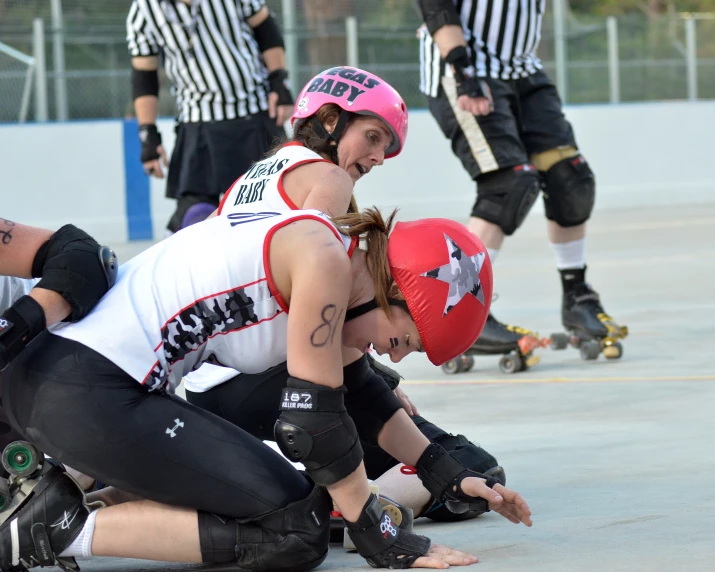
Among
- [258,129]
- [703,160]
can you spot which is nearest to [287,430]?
[258,129]

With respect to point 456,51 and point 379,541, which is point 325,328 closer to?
point 379,541

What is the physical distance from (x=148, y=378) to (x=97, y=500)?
0.35 metres

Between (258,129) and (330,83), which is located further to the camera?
(258,129)

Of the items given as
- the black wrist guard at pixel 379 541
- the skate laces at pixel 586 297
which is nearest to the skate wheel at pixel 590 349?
the skate laces at pixel 586 297

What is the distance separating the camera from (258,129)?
6699 millimetres

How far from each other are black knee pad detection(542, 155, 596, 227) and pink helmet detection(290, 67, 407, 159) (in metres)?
1.79

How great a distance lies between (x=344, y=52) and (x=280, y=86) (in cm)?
733

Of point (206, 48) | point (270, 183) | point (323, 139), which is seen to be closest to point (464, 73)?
point (206, 48)

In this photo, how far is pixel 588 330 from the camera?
5621mm

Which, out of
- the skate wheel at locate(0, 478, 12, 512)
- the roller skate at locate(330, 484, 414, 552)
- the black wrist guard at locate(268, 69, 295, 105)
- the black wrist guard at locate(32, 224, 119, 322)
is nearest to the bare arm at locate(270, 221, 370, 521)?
the roller skate at locate(330, 484, 414, 552)

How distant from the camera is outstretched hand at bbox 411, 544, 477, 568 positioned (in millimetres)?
2740

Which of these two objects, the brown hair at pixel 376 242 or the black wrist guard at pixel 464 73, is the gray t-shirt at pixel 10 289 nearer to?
the brown hair at pixel 376 242

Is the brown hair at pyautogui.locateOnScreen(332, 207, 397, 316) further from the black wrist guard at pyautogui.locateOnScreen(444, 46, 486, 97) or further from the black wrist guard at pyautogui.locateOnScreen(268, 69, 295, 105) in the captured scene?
the black wrist guard at pyautogui.locateOnScreen(268, 69, 295, 105)

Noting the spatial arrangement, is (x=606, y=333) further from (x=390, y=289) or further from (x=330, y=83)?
(x=390, y=289)
